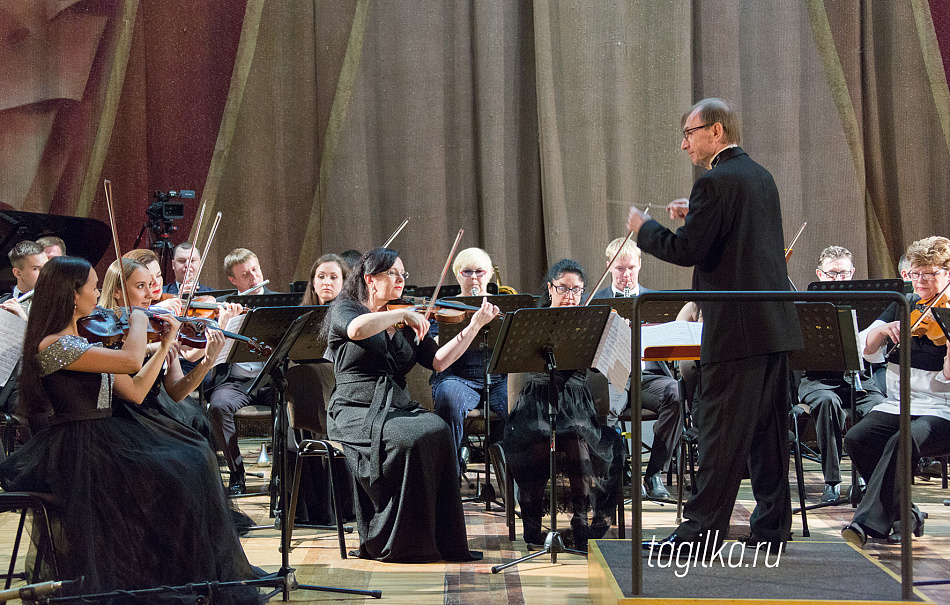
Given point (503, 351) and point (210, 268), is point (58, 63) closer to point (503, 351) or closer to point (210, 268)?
point (210, 268)

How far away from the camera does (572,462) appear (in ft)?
12.2

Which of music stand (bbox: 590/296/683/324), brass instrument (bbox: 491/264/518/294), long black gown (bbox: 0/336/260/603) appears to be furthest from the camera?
brass instrument (bbox: 491/264/518/294)

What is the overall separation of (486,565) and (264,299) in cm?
177

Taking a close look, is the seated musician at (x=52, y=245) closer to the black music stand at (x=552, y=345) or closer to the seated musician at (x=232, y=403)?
the seated musician at (x=232, y=403)

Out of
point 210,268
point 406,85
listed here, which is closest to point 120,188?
point 210,268

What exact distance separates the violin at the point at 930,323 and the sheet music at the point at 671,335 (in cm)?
88

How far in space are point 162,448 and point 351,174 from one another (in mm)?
3775

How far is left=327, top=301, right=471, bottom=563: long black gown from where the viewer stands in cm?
346

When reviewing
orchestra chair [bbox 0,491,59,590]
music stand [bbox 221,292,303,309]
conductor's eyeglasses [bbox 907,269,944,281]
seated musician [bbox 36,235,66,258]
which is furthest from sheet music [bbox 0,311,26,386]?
conductor's eyeglasses [bbox 907,269,944,281]

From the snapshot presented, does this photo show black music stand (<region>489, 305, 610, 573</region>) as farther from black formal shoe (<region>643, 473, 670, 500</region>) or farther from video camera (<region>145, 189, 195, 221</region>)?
video camera (<region>145, 189, 195, 221</region>)

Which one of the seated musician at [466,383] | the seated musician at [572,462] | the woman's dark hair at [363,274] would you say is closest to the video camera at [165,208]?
the seated musician at [466,383]

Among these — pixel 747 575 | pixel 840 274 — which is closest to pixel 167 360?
pixel 747 575

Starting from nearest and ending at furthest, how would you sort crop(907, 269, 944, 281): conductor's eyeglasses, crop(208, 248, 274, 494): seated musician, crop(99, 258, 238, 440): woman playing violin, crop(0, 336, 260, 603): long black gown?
crop(0, 336, 260, 603): long black gown, crop(99, 258, 238, 440): woman playing violin, crop(907, 269, 944, 281): conductor's eyeglasses, crop(208, 248, 274, 494): seated musician

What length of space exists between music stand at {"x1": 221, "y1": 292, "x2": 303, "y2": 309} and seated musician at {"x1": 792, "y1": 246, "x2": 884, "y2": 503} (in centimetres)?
242
